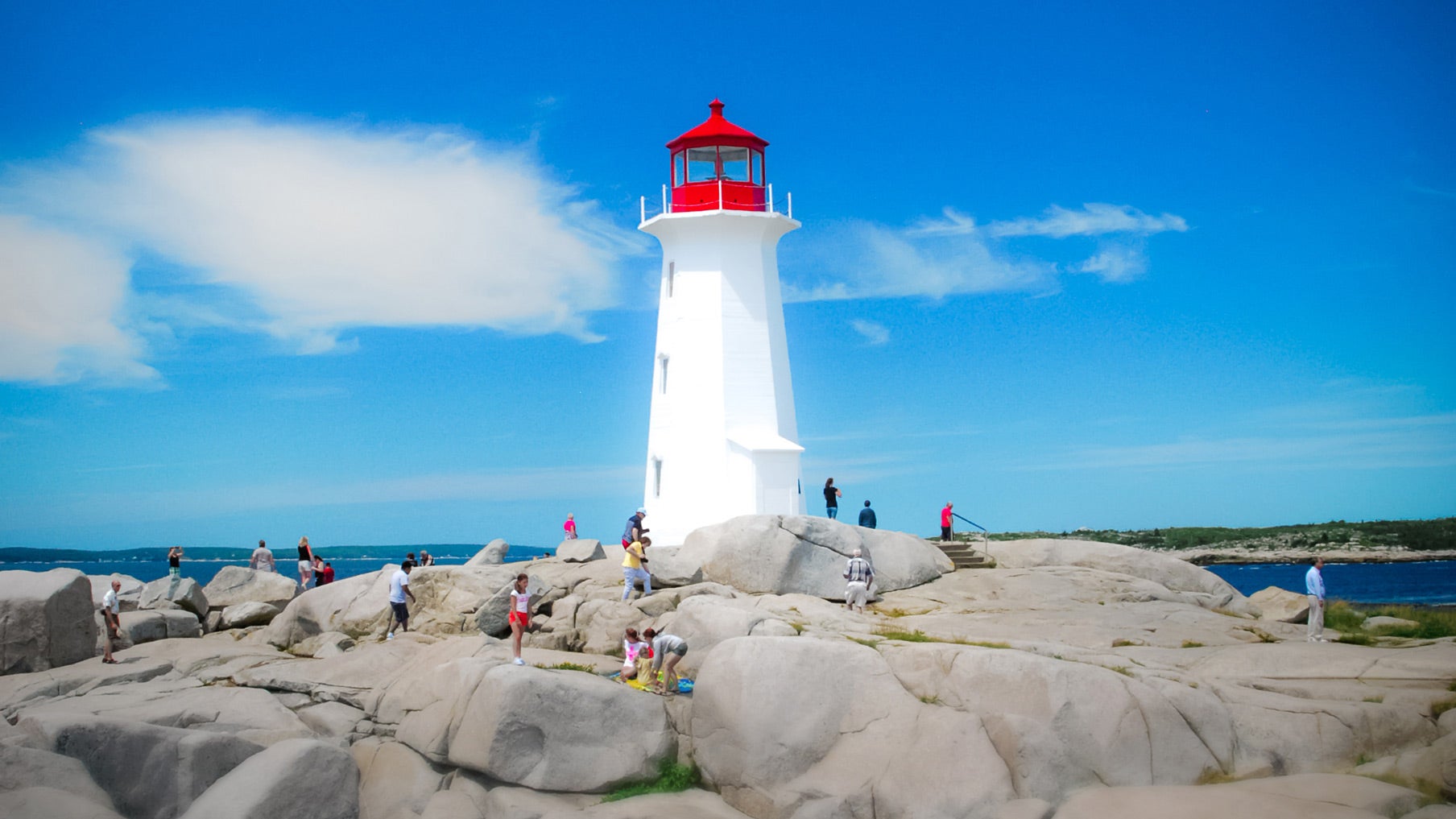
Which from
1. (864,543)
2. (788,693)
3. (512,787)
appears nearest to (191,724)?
(512,787)

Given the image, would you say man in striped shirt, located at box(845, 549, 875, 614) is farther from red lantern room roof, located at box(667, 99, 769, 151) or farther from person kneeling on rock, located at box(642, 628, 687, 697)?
red lantern room roof, located at box(667, 99, 769, 151)

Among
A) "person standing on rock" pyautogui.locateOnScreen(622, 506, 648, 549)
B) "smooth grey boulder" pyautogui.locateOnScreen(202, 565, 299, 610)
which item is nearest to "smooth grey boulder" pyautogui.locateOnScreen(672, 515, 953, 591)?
"person standing on rock" pyautogui.locateOnScreen(622, 506, 648, 549)

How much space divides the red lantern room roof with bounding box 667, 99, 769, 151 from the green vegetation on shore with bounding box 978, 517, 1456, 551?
58520 mm

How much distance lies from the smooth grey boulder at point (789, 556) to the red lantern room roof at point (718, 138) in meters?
11.1

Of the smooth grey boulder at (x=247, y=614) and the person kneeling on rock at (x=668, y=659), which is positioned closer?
the person kneeling on rock at (x=668, y=659)

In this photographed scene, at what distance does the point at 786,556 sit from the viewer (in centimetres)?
2502

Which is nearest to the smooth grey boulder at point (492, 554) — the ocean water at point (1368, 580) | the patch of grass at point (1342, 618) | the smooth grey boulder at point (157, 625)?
the smooth grey boulder at point (157, 625)

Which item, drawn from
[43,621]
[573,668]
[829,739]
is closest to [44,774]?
[573,668]

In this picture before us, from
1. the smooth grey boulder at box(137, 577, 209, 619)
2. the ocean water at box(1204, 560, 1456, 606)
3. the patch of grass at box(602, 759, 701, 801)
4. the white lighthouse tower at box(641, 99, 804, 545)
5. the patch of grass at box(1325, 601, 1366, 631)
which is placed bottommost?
the patch of grass at box(602, 759, 701, 801)

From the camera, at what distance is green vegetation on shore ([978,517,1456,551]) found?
3462 inches

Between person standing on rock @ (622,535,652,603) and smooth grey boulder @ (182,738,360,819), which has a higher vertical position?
person standing on rock @ (622,535,652,603)

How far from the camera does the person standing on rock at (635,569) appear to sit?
917 inches

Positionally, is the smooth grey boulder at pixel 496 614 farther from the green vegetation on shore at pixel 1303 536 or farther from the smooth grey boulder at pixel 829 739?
the green vegetation on shore at pixel 1303 536

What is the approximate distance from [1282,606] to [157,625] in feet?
82.7
